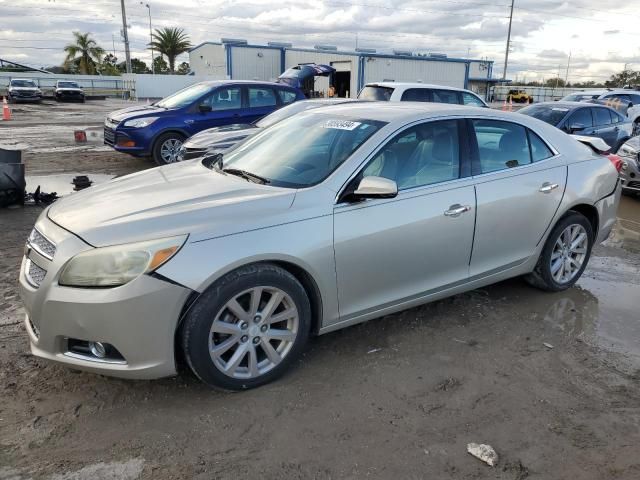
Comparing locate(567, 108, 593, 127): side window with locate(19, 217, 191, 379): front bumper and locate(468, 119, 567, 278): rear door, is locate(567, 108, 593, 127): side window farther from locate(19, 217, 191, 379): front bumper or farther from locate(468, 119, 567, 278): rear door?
locate(19, 217, 191, 379): front bumper

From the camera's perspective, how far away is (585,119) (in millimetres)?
11172

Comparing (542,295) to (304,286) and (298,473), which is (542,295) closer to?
(304,286)

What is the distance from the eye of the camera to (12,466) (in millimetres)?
2521

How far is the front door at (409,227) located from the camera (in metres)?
3.30

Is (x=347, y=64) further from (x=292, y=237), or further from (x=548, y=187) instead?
(x=292, y=237)

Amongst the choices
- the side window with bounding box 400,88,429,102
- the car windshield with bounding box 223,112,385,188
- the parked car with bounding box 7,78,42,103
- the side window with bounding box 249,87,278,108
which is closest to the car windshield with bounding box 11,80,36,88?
the parked car with bounding box 7,78,42,103

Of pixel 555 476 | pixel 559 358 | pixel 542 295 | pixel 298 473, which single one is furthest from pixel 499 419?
pixel 542 295

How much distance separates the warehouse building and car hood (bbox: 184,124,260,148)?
2923 cm

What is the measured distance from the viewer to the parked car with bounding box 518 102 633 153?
35.3 feet

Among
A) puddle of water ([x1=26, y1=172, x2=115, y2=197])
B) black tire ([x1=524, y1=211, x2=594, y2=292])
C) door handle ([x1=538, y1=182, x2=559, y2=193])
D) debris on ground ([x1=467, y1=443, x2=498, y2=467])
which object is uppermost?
door handle ([x1=538, y1=182, x2=559, y2=193])

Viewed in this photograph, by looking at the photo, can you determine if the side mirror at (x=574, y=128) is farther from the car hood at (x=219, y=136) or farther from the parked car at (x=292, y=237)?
the parked car at (x=292, y=237)

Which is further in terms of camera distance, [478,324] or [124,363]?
[478,324]

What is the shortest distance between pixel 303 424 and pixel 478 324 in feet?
6.08

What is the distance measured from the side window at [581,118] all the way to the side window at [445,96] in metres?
2.33
